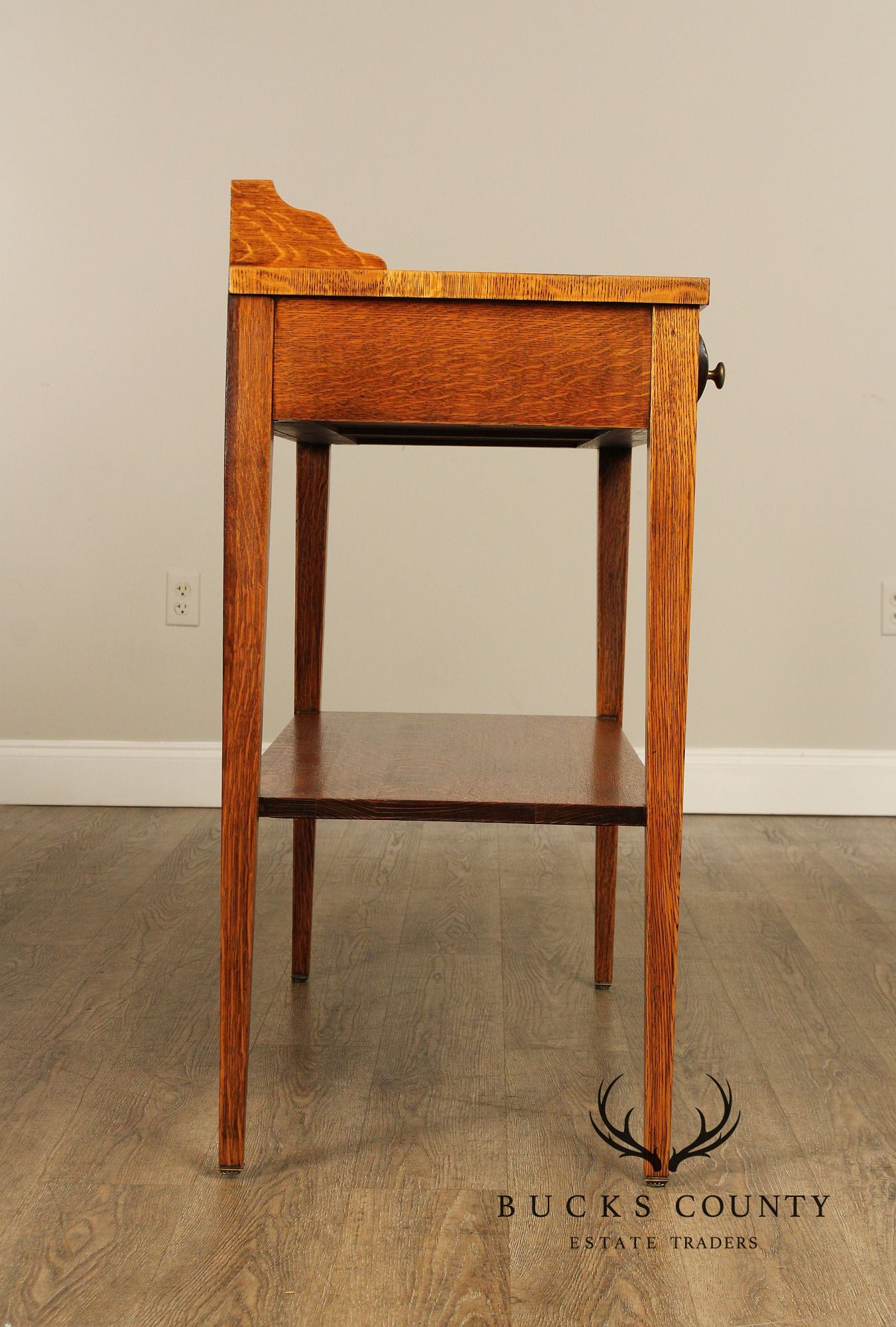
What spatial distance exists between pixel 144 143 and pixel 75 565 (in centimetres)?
79

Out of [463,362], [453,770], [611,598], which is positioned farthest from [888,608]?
[463,362]

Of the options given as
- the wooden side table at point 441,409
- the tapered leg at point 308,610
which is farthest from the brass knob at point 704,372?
the tapered leg at point 308,610

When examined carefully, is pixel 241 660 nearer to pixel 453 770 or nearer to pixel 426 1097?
pixel 453 770

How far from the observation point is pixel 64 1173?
3.04 feet

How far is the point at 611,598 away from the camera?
50.1 inches

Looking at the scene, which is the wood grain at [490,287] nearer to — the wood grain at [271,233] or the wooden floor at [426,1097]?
the wood grain at [271,233]

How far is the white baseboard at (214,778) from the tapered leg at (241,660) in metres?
1.31

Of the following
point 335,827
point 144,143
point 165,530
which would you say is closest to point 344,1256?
point 335,827

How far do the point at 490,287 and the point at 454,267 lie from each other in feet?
4.43

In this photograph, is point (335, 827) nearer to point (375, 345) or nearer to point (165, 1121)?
point (165, 1121)

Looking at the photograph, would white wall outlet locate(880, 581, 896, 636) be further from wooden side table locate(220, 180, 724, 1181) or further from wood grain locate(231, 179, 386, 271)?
wood grain locate(231, 179, 386, 271)

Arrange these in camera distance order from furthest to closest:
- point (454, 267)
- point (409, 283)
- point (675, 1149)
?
1. point (454, 267)
2. point (675, 1149)
3. point (409, 283)

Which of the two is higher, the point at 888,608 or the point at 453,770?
the point at 888,608

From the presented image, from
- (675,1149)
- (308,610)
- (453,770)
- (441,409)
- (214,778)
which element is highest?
(441,409)
